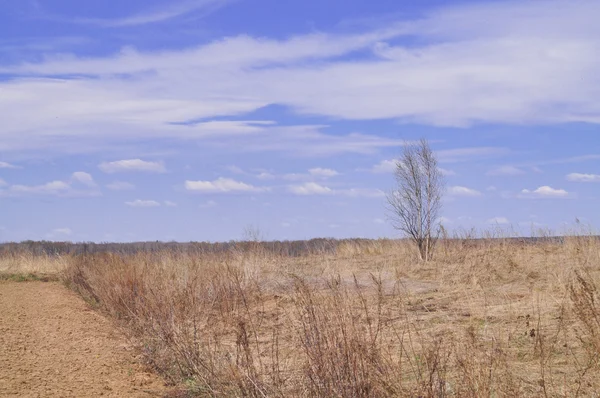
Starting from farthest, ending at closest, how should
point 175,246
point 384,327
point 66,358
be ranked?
point 175,246
point 66,358
point 384,327

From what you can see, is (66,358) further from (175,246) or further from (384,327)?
(175,246)

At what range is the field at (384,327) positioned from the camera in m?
5.73

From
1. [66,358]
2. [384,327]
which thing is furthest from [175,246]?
[384,327]

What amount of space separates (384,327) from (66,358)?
5.47 metres

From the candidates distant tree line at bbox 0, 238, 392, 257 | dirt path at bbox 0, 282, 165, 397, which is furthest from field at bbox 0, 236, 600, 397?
distant tree line at bbox 0, 238, 392, 257

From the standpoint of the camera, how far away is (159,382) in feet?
30.3

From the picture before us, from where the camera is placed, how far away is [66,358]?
1099cm

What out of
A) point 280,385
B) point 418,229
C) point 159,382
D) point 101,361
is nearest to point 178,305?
point 159,382

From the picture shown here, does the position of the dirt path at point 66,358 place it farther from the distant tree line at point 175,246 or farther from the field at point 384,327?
the distant tree line at point 175,246

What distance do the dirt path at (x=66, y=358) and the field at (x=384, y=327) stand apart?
384 millimetres

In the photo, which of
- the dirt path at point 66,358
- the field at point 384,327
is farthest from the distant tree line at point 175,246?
the dirt path at point 66,358

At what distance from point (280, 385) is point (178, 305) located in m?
3.62

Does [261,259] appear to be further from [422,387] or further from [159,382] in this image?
[422,387]

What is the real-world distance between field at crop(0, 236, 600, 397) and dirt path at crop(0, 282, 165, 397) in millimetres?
384
